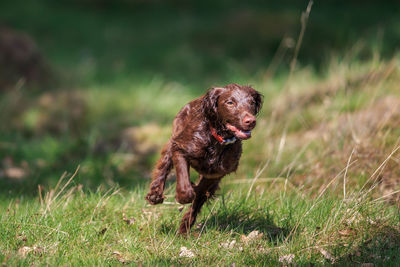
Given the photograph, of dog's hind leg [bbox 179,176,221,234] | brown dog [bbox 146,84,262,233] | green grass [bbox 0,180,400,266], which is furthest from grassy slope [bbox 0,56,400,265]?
brown dog [bbox 146,84,262,233]

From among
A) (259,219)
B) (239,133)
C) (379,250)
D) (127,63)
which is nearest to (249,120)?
(239,133)

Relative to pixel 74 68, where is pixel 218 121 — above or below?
above

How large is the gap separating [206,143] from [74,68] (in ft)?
23.5

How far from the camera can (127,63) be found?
35.9 feet

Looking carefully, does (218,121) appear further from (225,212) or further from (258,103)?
(225,212)

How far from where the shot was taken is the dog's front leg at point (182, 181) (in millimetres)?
3365

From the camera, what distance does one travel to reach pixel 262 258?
3566 mm

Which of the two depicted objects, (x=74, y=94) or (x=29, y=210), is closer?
(x=29, y=210)

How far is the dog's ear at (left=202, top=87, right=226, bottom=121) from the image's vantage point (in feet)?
11.5

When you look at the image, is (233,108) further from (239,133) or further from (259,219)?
(259,219)

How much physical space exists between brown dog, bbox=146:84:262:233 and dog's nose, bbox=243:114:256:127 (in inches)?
3.0

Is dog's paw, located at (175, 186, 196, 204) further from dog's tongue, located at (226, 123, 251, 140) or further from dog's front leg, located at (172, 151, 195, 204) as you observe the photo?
dog's tongue, located at (226, 123, 251, 140)

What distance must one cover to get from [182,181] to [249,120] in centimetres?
64

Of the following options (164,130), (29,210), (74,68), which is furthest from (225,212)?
(74,68)
